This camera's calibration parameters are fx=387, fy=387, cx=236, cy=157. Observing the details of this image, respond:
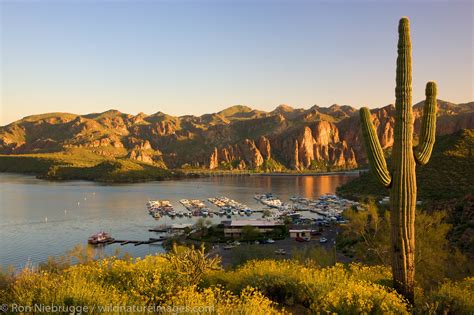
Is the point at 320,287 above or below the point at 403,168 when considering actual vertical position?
below

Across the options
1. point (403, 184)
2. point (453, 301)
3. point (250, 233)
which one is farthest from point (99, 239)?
point (453, 301)

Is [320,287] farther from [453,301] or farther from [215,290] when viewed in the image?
[453,301]

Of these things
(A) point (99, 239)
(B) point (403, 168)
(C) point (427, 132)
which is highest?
(C) point (427, 132)

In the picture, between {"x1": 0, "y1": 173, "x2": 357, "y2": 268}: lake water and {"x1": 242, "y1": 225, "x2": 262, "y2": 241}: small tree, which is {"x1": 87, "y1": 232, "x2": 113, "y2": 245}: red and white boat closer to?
{"x1": 0, "y1": 173, "x2": 357, "y2": 268}: lake water

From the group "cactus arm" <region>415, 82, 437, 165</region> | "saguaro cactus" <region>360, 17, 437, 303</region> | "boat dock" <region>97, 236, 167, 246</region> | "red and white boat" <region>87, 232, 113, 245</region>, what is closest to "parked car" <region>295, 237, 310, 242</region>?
"boat dock" <region>97, 236, 167, 246</region>

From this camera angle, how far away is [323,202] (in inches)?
3942

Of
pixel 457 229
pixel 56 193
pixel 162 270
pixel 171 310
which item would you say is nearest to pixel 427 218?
pixel 457 229

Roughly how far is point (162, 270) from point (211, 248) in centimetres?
4177

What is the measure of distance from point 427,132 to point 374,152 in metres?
2.08

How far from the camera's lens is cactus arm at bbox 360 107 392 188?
41.8 feet

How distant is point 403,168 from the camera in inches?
499

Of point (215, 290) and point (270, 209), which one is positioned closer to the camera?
point (215, 290)

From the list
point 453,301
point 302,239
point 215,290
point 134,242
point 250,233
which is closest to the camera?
point 453,301

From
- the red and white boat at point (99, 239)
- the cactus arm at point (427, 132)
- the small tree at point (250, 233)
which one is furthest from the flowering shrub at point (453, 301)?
the red and white boat at point (99, 239)
